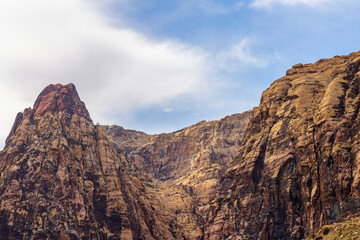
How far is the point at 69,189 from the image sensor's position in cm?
14262

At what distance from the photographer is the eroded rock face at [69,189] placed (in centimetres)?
12825

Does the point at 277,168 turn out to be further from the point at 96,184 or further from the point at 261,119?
the point at 96,184

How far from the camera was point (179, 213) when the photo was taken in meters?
182

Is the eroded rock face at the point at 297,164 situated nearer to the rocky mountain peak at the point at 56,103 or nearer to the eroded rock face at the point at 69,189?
the eroded rock face at the point at 69,189

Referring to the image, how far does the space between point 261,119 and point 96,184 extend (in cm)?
→ 6908

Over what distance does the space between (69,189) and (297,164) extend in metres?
82.9

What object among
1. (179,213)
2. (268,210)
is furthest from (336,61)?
(179,213)

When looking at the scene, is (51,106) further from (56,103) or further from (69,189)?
(69,189)

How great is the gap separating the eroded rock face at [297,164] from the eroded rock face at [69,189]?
4267 centimetres

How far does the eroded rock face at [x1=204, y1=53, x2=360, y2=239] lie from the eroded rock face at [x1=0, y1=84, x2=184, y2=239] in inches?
1680

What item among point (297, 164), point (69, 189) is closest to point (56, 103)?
point (69, 189)

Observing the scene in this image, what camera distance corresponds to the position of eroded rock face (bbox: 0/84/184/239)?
128250 mm

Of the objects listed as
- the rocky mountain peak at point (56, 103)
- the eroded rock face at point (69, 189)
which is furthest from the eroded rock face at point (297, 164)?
the rocky mountain peak at point (56, 103)

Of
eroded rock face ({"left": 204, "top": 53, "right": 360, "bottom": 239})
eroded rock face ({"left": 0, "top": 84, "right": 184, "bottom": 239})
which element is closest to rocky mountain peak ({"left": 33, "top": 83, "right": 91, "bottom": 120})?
eroded rock face ({"left": 0, "top": 84, "right": 184, "bottom": 239})
